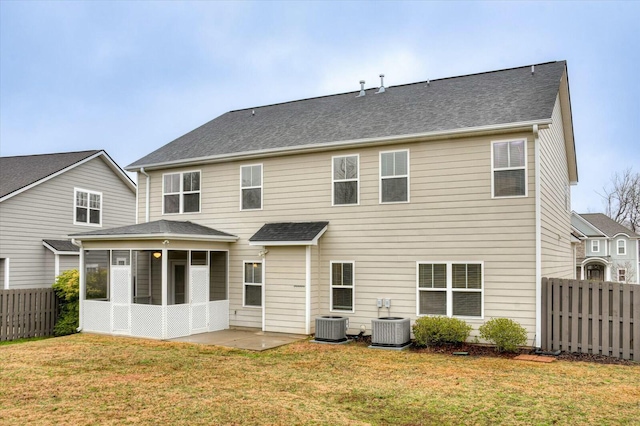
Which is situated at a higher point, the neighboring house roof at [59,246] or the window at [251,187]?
the window at [251,187]

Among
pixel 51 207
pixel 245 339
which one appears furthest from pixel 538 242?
pixel 51 207

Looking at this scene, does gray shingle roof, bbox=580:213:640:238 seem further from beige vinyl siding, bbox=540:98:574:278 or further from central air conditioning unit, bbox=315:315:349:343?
central air conditioning unit, bbox=315:315:349:343

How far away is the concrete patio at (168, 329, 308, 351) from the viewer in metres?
12.6

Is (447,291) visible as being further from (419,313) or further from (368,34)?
(368,34)

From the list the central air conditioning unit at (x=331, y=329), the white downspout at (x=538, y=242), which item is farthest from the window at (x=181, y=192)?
the white downspout at (x=538, y=242)

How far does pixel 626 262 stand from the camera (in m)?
47.6

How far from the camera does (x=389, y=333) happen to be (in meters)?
12.3

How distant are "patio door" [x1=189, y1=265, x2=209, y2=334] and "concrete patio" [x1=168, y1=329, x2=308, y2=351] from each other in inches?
12.5

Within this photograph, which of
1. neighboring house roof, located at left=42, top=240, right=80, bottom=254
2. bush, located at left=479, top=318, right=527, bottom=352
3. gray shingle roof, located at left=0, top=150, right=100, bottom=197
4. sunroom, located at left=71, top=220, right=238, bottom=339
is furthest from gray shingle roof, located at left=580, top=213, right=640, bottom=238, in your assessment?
neighboring house roof, located at left=42, top=240, right=80, bottom=254

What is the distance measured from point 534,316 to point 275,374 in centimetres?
623

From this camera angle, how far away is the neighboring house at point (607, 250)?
155 ft

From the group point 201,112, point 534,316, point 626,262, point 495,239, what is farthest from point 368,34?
point 201,112

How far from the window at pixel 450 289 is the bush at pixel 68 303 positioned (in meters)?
10.8

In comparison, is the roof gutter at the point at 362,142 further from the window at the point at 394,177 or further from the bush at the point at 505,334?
the bush at the point at 505,334
